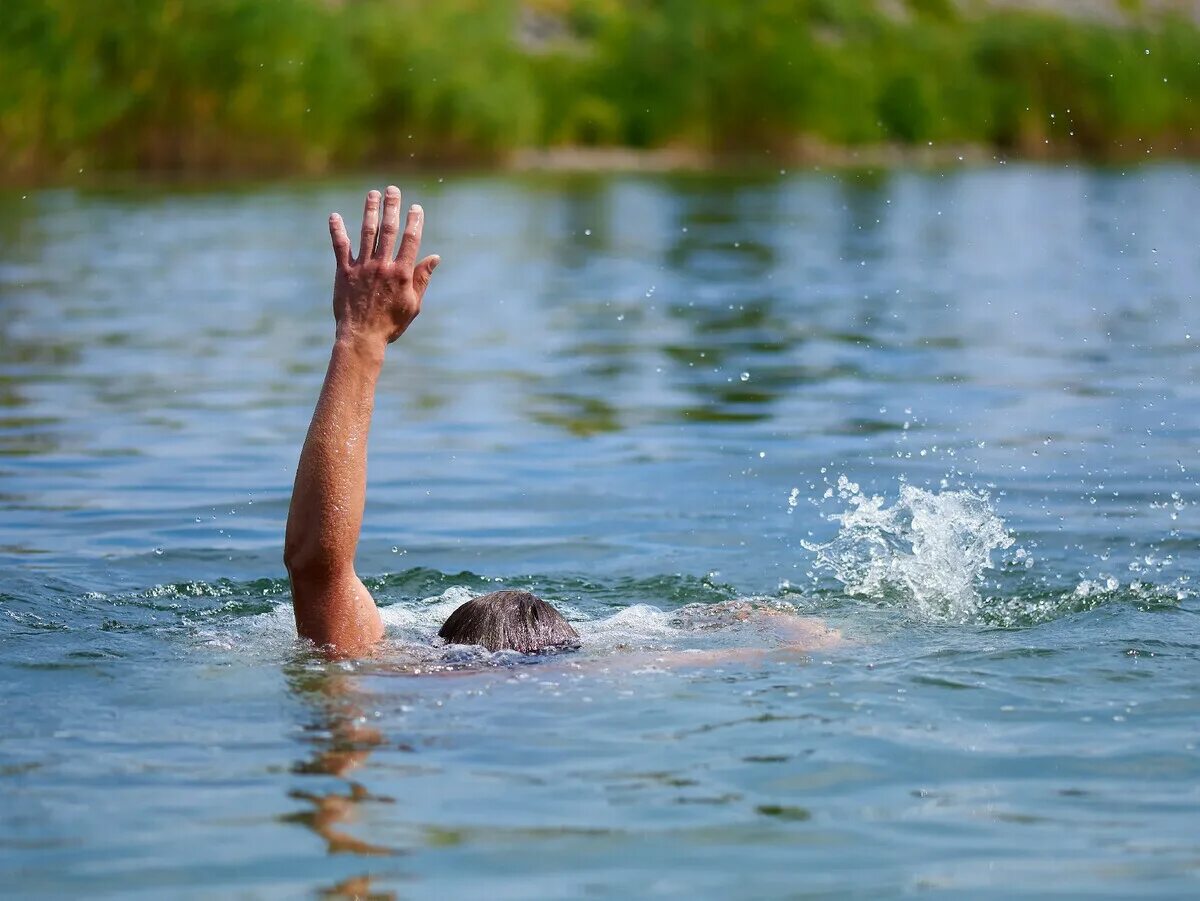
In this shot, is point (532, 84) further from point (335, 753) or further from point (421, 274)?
point (335, 753)

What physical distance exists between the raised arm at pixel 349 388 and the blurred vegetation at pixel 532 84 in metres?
33.3

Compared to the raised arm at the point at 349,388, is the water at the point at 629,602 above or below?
below

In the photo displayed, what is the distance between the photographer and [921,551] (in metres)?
8.39

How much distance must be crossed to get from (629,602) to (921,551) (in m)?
1.31

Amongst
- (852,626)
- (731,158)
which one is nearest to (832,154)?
(731,158)

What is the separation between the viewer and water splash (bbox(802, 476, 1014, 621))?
801cm

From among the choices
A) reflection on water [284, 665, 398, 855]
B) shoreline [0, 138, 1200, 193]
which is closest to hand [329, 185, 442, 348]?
reflection on water [284, 665, 398, 855]

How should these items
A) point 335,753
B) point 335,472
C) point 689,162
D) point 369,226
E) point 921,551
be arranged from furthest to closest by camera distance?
point 689,162 < point 921,551 < point 369,226 < point 335,472 < point 335,753

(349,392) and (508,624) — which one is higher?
(349,392)

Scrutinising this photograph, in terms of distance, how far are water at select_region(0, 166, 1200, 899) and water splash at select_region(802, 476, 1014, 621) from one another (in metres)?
0.03

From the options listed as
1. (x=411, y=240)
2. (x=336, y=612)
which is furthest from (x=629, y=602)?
(x=411, y=240)

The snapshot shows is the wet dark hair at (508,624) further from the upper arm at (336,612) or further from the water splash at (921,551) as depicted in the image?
the water splash at (921,551)

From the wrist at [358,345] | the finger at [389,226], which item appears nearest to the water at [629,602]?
the wrist at [358,345]

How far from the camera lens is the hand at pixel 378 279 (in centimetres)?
595
